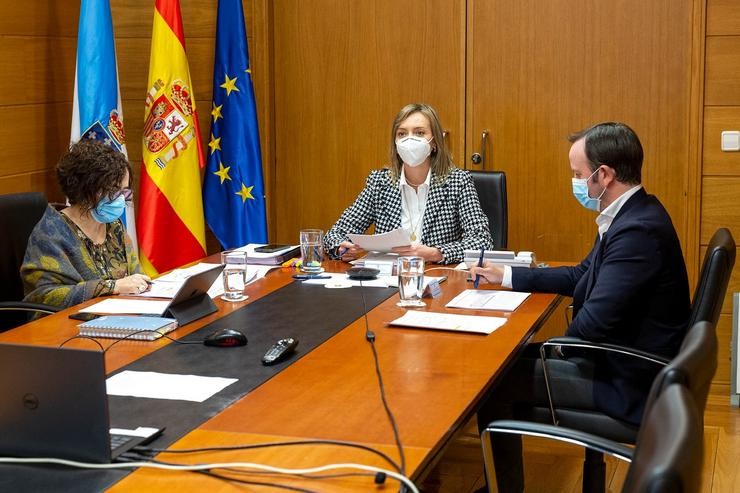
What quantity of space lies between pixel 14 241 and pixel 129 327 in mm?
1073

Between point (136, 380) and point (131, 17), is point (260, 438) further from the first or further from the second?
point (131, 17)

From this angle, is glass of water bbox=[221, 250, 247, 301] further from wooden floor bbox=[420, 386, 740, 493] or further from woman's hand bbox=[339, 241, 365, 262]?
wooden floor bbox=[420, 386, 740, 493]

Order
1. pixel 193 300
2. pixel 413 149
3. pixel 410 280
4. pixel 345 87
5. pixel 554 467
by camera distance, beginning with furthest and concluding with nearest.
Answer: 1. pixel 345 87
2. pixel 413 149
3. pixel 554 467
4. pixel 410 280
5. pixel 193 300

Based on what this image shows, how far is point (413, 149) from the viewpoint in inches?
162

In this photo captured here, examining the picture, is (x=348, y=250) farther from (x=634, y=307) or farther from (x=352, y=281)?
(x=634, y=307)

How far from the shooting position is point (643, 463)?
4.11 ft

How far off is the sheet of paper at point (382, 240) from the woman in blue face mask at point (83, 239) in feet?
2.53

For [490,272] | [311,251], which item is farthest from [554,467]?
[311,251]

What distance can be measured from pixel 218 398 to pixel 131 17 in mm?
3572

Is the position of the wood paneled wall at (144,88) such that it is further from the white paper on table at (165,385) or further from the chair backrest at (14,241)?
the white paper on table at (165,385)

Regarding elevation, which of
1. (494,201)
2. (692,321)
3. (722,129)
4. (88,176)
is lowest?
(692,321)

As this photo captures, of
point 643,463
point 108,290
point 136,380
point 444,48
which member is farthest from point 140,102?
point 643,463

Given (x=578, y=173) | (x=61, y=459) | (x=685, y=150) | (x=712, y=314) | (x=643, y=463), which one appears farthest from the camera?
(x=685, y=150)

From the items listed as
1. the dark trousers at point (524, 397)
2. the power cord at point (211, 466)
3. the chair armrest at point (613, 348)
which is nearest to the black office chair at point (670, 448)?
the power cord at point (211, 466)
